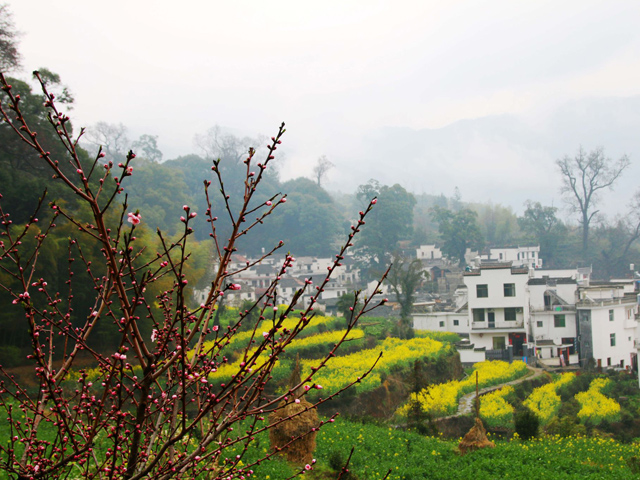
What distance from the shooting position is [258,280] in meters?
50.7

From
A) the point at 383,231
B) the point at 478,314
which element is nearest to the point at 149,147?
the point at 383,231

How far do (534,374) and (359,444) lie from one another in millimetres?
16120

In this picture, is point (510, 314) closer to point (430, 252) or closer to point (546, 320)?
point (546, 320)

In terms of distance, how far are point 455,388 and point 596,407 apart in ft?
16.6

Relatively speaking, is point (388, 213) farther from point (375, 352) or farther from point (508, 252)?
point (375, 352)

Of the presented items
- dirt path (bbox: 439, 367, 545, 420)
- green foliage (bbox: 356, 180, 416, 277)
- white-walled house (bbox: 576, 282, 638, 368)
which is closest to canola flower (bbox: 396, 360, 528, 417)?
dirt path (bbox: 439, 367, 545, 420)

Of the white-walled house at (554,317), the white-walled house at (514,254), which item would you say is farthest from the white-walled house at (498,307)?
the white-walled house at (514,254)

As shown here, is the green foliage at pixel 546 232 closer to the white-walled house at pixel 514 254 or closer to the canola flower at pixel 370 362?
the white-walled house at pixel 514 254

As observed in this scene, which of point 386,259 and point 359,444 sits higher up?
point 386,259

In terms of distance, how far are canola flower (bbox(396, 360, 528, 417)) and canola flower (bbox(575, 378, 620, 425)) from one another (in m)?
3.17

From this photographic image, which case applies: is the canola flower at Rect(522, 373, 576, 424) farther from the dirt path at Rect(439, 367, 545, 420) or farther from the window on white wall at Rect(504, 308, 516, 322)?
the window on white wall at Rect(504, 308, 516, 322)

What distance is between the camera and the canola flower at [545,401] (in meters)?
17.9

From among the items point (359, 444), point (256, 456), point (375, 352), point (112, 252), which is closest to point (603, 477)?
point (359, 444)

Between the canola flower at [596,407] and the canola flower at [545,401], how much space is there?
2.87 ft
